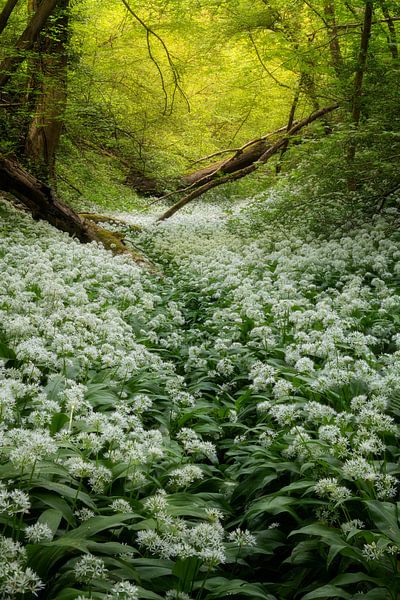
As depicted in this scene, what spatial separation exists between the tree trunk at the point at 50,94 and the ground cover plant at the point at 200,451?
622cm

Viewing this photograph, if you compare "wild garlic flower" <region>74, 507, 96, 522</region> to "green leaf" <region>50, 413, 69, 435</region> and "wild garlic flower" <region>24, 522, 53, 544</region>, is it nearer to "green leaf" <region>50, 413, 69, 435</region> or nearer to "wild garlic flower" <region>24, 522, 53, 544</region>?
"wild garlic flower" <region>24, 522, 53, 544</region>

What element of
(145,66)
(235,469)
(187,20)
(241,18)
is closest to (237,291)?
(235,469)

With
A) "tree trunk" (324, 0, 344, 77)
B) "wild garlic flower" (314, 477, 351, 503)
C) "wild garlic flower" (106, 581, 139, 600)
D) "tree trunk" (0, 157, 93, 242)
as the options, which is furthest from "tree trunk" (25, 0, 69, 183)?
"wild garlic flower" (106, 581, 139, 600)

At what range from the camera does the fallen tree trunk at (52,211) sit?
452 inches

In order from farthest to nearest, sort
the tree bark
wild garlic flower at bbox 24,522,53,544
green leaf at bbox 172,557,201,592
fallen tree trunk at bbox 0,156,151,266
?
fallen tree trunk at bbox 0,156,151,266 < the tree bark < green leaf at bbox 172,557,201,592 < wild garlic flower at bbox 24,522,53,544

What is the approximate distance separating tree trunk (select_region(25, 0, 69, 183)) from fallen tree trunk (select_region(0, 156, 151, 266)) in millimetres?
1262

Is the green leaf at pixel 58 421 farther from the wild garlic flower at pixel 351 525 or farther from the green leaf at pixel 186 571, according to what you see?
the wild garlic flower at pixel 351 525

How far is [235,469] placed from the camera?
3.80 metres

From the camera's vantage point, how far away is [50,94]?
12484 millimetres

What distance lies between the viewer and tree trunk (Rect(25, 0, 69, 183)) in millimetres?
11656

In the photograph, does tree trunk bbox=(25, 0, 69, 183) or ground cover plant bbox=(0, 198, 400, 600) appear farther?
tree trunk bbox=(25, 0, 69, 183)

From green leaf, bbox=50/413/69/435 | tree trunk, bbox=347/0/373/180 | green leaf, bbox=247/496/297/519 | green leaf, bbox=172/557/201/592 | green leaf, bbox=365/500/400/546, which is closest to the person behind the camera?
green leaf, bbox=172/557/201/592

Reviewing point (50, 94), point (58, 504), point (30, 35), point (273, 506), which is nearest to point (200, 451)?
point (273, 506)

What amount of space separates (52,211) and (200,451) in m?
9.35
